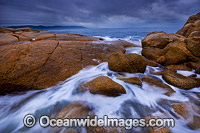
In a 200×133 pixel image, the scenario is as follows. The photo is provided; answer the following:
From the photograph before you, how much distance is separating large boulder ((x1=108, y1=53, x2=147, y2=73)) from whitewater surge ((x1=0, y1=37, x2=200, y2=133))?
0.68 m

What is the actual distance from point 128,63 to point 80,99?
82.1 inches

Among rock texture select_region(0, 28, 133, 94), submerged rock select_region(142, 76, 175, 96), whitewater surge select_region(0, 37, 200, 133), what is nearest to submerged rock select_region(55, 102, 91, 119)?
whitewater surge select_region(0, 37, 200, 133)

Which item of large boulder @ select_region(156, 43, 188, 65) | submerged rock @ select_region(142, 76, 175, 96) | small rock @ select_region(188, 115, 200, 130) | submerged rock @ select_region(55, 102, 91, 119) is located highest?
large boulder @ select_region(156, 43, 188, 65)

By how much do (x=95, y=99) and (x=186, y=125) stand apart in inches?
74.3

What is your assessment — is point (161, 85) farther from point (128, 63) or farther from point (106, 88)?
point (106, 88)

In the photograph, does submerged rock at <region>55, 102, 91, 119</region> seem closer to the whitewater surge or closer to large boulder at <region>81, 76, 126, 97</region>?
the whitewater surge

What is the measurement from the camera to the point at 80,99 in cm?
247

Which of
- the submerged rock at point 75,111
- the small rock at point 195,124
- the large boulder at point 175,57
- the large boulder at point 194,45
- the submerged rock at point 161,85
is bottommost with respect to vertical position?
the submerged rock at point 75,111

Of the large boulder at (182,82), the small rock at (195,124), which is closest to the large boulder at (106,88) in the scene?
the small rock at (195,124)

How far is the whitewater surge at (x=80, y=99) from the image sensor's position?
6.70 ft

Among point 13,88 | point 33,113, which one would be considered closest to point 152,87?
point 33,113

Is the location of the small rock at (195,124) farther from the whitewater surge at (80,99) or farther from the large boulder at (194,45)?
the large boulder at (194,45)

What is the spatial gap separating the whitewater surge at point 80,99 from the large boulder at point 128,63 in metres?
0.68

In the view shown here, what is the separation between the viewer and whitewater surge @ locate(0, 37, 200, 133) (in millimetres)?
2041
